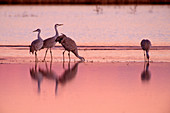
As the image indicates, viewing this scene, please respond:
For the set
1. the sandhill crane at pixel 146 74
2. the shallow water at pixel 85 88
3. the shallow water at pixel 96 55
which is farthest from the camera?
the shallow water at pixel 96 55

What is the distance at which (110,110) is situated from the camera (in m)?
7.61

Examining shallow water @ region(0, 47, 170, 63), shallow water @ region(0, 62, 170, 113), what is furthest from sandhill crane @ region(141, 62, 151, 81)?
shallow water @ region(0, 47, 170, 63)

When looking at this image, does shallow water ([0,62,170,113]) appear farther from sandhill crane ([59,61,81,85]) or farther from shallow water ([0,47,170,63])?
shallow water ([0,47,170,63])

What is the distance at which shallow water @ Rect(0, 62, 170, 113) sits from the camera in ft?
25.5

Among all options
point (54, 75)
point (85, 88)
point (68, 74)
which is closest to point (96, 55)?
point (68, 74)

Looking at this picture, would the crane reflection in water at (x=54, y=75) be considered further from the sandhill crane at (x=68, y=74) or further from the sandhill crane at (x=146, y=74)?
the sandhill crane at (x=146, y=74)

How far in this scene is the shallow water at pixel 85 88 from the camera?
7785 mm

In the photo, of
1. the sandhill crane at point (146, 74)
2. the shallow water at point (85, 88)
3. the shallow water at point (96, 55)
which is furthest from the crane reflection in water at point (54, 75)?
the sandhill crane at point (146, 74)

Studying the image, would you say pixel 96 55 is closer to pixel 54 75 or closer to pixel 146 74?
pixel 146 74

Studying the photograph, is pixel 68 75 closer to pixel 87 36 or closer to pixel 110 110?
pixel 110 110

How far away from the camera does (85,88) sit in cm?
916

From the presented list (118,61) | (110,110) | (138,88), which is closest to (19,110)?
(110,110)

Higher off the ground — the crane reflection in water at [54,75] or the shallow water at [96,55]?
the shallow water at [96,55]

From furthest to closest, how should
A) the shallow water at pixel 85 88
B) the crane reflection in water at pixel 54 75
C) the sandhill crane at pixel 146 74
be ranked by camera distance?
the sandhill crane at pixel 146 74, the crane reflection in water at pixel 54 75, the shallow water at pixel 85 88
